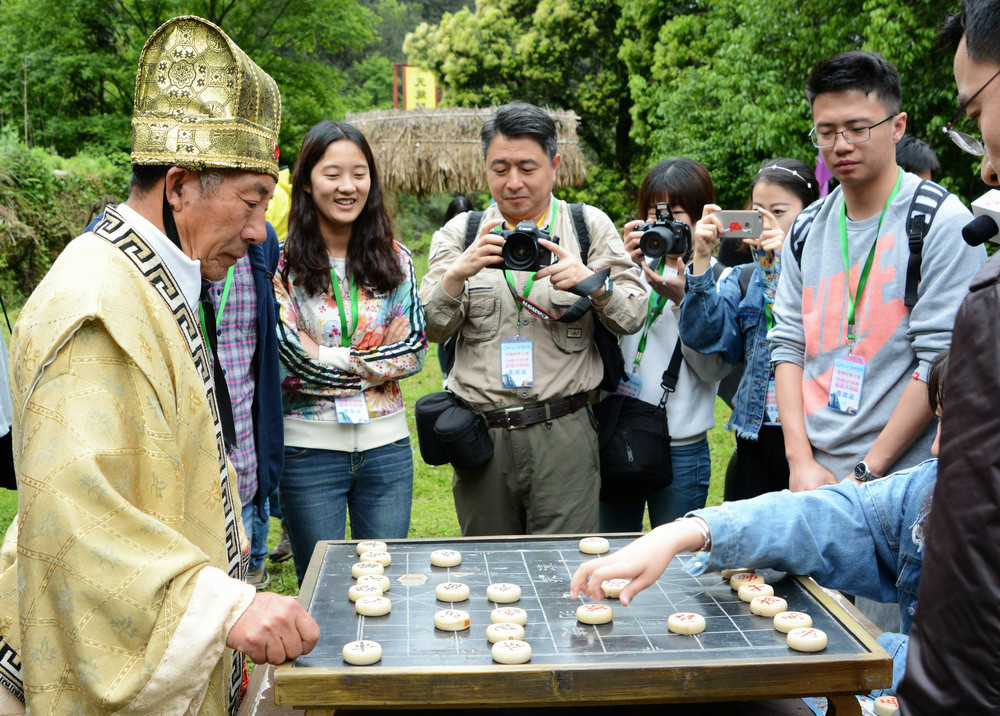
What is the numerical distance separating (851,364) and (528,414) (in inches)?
45.0

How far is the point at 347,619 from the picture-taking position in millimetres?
1988

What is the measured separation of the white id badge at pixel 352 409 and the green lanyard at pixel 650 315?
113 cm

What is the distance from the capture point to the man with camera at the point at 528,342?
3.40m

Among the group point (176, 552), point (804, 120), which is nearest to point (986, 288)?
point (176, 552)

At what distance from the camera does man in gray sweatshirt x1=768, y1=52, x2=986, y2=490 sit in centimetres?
277

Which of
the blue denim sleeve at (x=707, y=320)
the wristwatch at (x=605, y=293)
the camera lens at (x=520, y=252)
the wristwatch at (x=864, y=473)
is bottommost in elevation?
the wristwatch at (x=864, y=473)

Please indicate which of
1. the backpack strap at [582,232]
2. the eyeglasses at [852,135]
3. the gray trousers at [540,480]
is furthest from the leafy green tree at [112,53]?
the eyeglasses at [852,135]

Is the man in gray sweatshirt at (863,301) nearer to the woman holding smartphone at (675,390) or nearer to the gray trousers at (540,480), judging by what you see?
the woman holding smartphone at (675,390)

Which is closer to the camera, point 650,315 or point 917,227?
point 917,227

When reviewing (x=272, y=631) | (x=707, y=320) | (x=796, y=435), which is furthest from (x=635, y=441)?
(x=272, y=631)

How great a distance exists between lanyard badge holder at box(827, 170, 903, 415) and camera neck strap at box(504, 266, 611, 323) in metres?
0.84

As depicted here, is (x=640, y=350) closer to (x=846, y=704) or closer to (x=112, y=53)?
(x=846, y=704)

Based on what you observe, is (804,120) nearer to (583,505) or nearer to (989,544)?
(583,505)

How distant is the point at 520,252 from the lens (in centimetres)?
331
